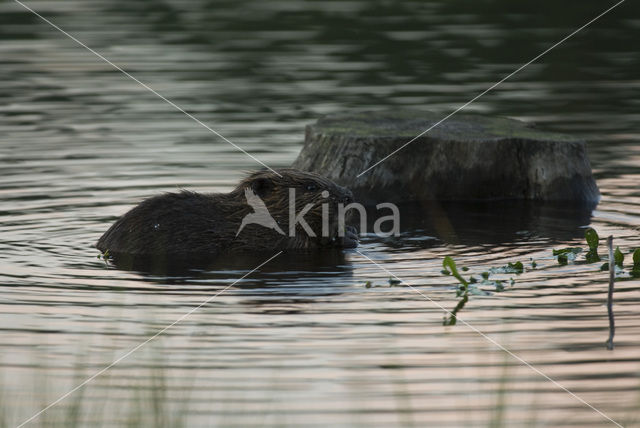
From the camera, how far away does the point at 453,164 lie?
36.8 feet

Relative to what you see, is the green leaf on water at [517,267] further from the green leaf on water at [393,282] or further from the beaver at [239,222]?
the beaver at [239,222]

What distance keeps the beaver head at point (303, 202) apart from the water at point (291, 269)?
329mm

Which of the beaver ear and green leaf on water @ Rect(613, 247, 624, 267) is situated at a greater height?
the beaver ear

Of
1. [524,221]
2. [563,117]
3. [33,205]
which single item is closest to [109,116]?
[33,205]

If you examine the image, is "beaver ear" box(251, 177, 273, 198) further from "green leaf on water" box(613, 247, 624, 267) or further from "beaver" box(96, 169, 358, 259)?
"green leaf on water" box(613, 247, 624, 267)

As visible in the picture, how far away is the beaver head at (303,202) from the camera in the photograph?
9125 millimetres


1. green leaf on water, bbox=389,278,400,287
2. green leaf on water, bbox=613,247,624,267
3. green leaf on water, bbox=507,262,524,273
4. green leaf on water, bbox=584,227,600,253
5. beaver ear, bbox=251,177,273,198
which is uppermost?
beaver ear, bbox=251,177,273,198

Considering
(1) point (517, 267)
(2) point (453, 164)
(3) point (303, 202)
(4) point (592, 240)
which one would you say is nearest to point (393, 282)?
(1) point (517, 267)

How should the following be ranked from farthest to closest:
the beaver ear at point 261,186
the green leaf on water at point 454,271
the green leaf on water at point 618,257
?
the beaver ear at point 261,186, the green leaf on water at point 618,257, the green leaf on water at point 454,271

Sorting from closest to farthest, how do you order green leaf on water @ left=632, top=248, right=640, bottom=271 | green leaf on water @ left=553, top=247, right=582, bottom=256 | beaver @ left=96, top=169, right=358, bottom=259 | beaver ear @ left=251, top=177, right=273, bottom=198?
1. green leaf on water @ left=632, top=248, right=640, bottom=271
2. green leaf on water @ left=553, top=247, right=582, bottom=256
3. beaver @ left=96, top=169, right=358, bottom=259
4. beaver ear @ left=251, top=177, right=273, bottom=198

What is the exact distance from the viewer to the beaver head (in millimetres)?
9125

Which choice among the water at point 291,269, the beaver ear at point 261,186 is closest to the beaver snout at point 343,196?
the water at point 291,269

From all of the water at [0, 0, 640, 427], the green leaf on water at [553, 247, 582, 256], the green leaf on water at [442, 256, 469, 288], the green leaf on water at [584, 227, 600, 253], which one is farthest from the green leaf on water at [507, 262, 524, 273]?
the green leaf on water at [584, 227, 600, 253]

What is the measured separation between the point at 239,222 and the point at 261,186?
0.39 meters
